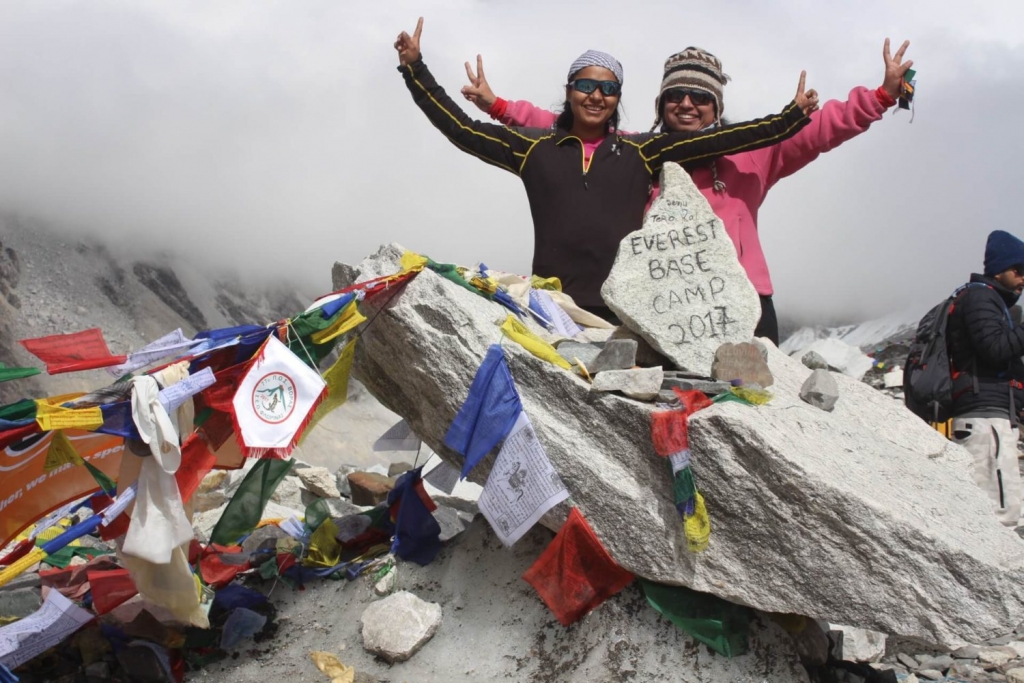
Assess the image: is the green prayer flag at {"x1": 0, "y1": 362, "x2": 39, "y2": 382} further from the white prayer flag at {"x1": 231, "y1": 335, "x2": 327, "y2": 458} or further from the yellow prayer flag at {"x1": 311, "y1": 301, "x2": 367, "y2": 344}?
the yellow prayer flag at {"x1": 311, "y1": 301, "x2": 367, "y2": 344}

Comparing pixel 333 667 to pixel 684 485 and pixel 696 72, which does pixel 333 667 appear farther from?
pixel 696 72

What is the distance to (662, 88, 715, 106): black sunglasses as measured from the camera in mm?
4836

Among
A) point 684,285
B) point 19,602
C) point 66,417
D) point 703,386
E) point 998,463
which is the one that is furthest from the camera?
point 19,602

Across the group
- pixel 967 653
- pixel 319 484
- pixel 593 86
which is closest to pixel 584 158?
pixel 593 86

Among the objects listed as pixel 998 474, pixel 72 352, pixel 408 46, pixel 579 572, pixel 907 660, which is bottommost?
pixel 907 660

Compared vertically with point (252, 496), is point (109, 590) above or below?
below

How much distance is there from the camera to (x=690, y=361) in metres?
4.18

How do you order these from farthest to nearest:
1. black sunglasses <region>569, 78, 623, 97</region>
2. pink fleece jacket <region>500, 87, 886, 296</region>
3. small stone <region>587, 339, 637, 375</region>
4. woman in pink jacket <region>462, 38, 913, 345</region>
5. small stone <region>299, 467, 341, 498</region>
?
small stone <region>299, 467, 341, 498</region> < black sunglasses <region>569, 78, 623, 97</region> < woman in pink jacket <region>462, 38, 913, 345</region> < pink fleece jacket <region>500, 87, 886, 296</region> < small stone <region>587, 339, 637, 375</region>

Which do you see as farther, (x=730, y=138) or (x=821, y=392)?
(x=730, y=138)

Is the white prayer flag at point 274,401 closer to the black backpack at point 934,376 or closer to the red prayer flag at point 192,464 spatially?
the red prayer flag at point 192,464

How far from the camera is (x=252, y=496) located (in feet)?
15.5

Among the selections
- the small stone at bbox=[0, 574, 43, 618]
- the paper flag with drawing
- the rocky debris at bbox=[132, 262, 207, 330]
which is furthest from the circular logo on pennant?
the rocky debris at bbox=[132, 262, 207, 330]

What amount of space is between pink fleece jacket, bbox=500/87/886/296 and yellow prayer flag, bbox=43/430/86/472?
3434 mm

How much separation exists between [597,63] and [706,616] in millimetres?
3090
